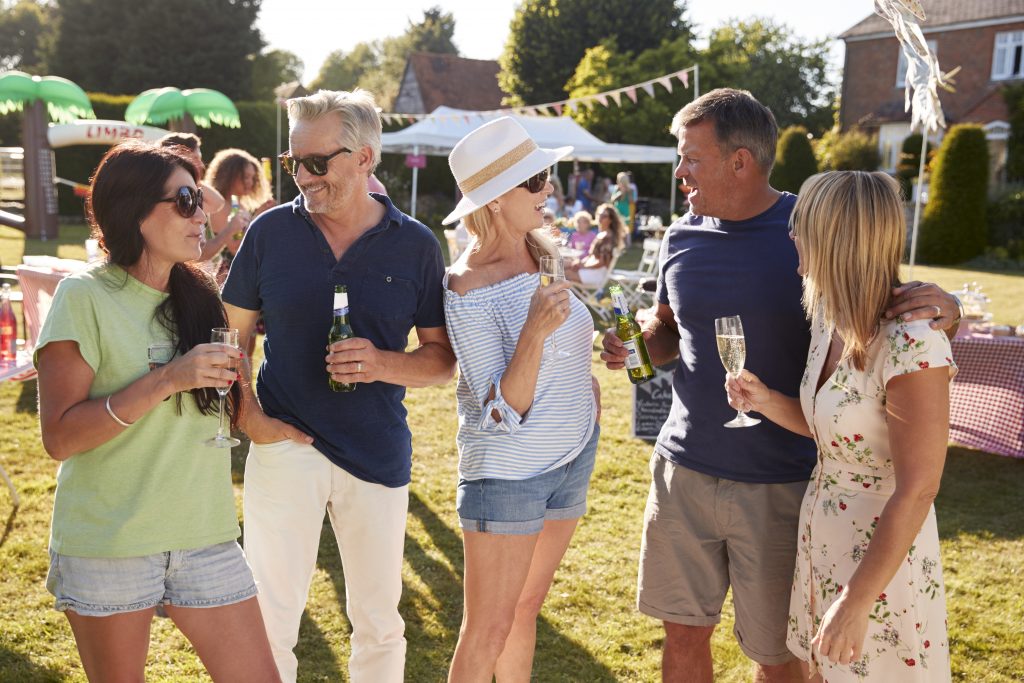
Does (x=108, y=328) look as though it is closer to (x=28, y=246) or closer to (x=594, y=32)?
(x=28, y=246)

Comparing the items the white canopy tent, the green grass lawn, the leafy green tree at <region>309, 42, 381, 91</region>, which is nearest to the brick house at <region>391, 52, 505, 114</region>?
the white canopy tent

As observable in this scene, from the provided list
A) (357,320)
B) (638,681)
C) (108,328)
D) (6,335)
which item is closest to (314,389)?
(357,320)

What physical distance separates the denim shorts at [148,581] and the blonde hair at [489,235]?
3.67 feet

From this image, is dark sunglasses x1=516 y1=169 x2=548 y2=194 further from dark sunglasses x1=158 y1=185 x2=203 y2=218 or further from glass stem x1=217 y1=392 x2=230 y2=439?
glass stem x1=217 y1=392 x2=230 y2=439

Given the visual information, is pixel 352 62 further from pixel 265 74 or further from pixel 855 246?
pixel 855 246

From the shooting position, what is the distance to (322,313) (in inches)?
108

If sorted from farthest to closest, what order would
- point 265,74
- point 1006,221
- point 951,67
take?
point 265,74 → point 951,67 → point 1006,221

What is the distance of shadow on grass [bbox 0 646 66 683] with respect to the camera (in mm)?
3488

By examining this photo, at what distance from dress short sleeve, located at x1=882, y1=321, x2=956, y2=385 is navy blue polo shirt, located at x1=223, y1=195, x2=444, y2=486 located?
140 centimetres

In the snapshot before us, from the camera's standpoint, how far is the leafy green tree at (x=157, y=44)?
35.9 meters

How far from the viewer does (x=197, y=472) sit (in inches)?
90.5

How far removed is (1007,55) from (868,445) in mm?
35274

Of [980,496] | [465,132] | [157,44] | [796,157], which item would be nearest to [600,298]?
[980,496]

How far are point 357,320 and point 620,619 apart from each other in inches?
89.9
